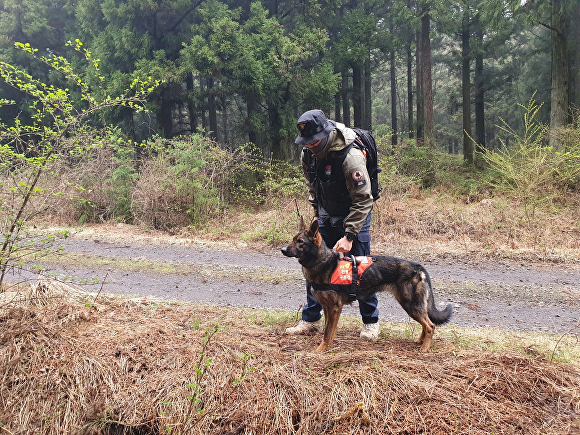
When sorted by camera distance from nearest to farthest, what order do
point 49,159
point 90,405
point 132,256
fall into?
point 90,405 < point 49,159 < point 132,256

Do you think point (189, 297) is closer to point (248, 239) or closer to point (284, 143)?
point (248, 239)

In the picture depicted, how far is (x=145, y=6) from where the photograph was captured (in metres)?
16.8

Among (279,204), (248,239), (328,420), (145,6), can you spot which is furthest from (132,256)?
(145,6)

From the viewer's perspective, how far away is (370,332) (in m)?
4.17

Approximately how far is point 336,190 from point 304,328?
5.36ft

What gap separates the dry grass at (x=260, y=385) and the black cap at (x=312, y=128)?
1.99 meters

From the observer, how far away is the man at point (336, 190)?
374 cm

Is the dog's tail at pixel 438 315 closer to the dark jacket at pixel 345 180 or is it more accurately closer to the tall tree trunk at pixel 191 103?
the dark jacket at pixel 345 180

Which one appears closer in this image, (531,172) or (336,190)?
(336,190)

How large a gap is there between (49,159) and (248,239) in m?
6.22

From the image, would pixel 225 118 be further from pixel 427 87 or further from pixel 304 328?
pixel 304 328

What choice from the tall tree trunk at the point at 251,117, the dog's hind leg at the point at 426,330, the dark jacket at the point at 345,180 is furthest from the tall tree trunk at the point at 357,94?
the dog's hind leg at the point at 426,330

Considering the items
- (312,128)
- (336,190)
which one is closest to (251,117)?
(336,190)

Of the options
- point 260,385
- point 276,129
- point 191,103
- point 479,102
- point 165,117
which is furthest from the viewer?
point 479,102
